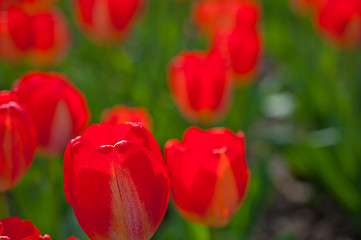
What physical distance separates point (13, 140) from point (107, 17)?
0.86m

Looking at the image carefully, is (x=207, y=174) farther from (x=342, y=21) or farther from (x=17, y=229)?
(x=342, y=21)

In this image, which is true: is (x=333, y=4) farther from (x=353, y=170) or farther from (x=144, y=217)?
(x=144, y=217)

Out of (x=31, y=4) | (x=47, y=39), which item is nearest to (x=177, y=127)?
(x=47, y=39)

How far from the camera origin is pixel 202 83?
1241 millimetres

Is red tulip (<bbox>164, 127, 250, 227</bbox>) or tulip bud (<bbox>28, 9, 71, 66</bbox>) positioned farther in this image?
tulip bud (<bbox>28, 9, 71, 66</bbox>)

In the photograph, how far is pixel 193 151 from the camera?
2.41ft

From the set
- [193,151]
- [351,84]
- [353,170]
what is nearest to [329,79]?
[351,84]

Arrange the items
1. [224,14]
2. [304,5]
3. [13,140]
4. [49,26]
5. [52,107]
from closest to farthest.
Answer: [13,140]
[52,107]
[49,26]
[224,14]
[304,5]

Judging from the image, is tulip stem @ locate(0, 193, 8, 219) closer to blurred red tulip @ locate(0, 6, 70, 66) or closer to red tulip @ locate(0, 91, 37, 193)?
red tulip @ locate(0, 91, 37, 193)

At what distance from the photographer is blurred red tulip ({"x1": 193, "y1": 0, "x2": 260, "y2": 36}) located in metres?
1.71

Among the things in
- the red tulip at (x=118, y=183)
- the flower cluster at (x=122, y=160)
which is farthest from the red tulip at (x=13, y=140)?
the red tulip at (x=118, y=183)

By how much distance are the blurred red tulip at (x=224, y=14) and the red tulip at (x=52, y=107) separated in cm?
88

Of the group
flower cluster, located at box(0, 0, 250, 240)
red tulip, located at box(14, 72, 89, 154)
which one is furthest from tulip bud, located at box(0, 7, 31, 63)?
red tulip, located at box(14, 72, 89, 154)

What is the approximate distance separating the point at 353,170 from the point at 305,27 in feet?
4.06
